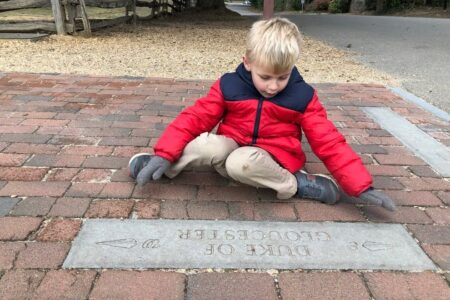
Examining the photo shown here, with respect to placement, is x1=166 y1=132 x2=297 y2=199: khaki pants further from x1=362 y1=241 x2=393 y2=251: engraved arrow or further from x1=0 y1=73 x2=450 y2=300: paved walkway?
x1=362 y1=241 x2=393 y2=251: engraved arrow

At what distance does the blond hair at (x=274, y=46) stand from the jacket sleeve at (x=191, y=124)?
0.33 m

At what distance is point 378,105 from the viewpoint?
178 inches

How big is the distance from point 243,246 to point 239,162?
0.52 m

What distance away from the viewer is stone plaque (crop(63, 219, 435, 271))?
1.94 meters

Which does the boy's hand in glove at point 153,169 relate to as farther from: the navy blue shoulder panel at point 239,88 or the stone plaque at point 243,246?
the navy blue shoulder panel at point 239,88

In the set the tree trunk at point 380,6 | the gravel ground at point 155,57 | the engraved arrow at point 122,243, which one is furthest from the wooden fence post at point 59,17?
the tree trunk at point 380,6

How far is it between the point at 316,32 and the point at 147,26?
4.48 m

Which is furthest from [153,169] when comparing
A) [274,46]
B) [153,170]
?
[274,46]

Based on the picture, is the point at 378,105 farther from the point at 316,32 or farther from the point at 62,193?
the point at 316,32

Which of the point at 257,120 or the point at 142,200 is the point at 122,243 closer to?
the point at 142,200

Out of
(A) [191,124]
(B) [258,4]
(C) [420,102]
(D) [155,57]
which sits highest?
(A) [191,124]

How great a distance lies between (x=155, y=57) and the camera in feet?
23.5

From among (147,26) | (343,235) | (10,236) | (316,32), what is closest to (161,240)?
(10,236)

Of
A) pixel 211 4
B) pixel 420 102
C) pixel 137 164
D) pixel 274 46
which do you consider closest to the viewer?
pixel 274 46
